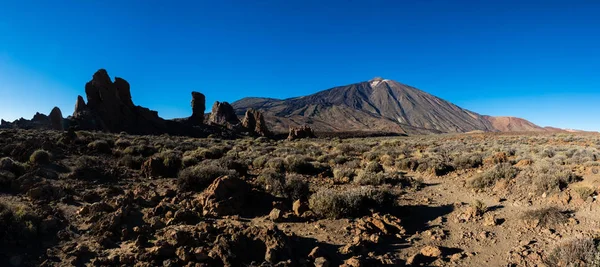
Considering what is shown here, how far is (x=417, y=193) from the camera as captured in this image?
8867 millimetres

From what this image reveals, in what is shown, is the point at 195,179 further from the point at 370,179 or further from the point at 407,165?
the point at 407,165

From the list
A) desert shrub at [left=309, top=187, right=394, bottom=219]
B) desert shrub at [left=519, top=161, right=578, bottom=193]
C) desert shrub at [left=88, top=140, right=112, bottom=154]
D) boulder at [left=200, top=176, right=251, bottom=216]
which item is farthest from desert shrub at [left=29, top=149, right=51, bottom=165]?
desert shrub at [left=519, top=161, right=578, bottom=193]

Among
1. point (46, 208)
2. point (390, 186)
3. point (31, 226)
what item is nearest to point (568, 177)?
point (390, 186)

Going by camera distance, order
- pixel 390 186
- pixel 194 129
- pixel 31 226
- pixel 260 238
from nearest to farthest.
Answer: pixel 260 238 → pixel 31 226 → pixel 390 186 → pixel 194 129

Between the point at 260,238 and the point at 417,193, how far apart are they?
5979 mm

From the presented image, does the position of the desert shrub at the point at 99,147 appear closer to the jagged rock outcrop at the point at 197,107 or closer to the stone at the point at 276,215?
the stone at the point at 276,215

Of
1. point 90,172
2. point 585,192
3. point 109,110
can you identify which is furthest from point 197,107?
point 585,192

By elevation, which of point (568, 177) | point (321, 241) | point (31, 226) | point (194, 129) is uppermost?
point (194, 129)

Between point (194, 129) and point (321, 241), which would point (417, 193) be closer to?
point (321, 241)

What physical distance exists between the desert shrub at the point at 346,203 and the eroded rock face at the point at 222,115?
52.4 meters

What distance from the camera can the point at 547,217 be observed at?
5.64 m

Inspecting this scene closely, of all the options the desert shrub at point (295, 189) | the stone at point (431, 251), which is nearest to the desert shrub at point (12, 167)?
the desert shrub at point (295, 189)

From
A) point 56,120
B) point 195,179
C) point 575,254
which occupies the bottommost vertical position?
point 575,254

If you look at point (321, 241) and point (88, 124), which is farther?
point (88, 124)
